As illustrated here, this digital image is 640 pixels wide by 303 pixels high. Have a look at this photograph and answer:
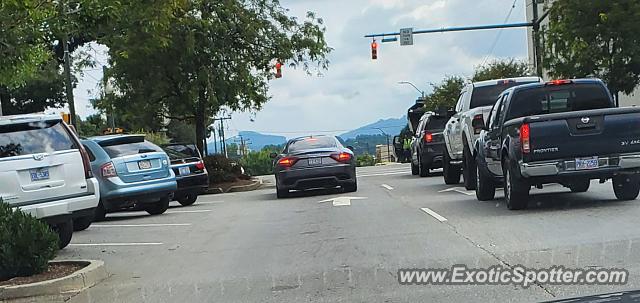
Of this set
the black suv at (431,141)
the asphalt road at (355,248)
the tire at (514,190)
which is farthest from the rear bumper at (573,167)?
the black suv at (431,141)

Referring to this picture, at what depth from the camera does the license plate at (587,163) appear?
11628 millimetres

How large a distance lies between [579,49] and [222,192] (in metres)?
13.4

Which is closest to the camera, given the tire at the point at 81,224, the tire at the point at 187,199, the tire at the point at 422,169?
the tire at the point at 81,224

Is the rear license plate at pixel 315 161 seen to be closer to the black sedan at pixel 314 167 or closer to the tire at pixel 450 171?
the black sedan at pixel 314 167

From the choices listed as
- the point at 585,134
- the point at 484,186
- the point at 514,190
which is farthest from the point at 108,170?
the point at 585,134

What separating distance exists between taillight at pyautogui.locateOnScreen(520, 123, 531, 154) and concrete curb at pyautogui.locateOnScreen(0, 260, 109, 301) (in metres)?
5.87

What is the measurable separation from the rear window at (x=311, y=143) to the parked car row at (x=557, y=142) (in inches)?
179

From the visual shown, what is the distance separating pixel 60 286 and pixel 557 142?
677 cm

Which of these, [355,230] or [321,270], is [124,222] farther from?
[321,270]

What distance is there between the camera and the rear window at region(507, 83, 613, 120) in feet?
41.8

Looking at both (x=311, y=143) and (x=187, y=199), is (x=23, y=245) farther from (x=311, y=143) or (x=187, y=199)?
(x=311, y=143)

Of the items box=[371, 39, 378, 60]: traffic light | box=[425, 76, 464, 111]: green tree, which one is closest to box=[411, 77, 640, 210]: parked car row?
box=[371, 39, 378, 60]: traffic light

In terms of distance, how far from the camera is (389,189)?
20250 millimetres

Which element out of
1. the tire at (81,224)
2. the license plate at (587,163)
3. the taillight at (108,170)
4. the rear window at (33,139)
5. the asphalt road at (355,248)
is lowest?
the asphalt road at (355,248)
